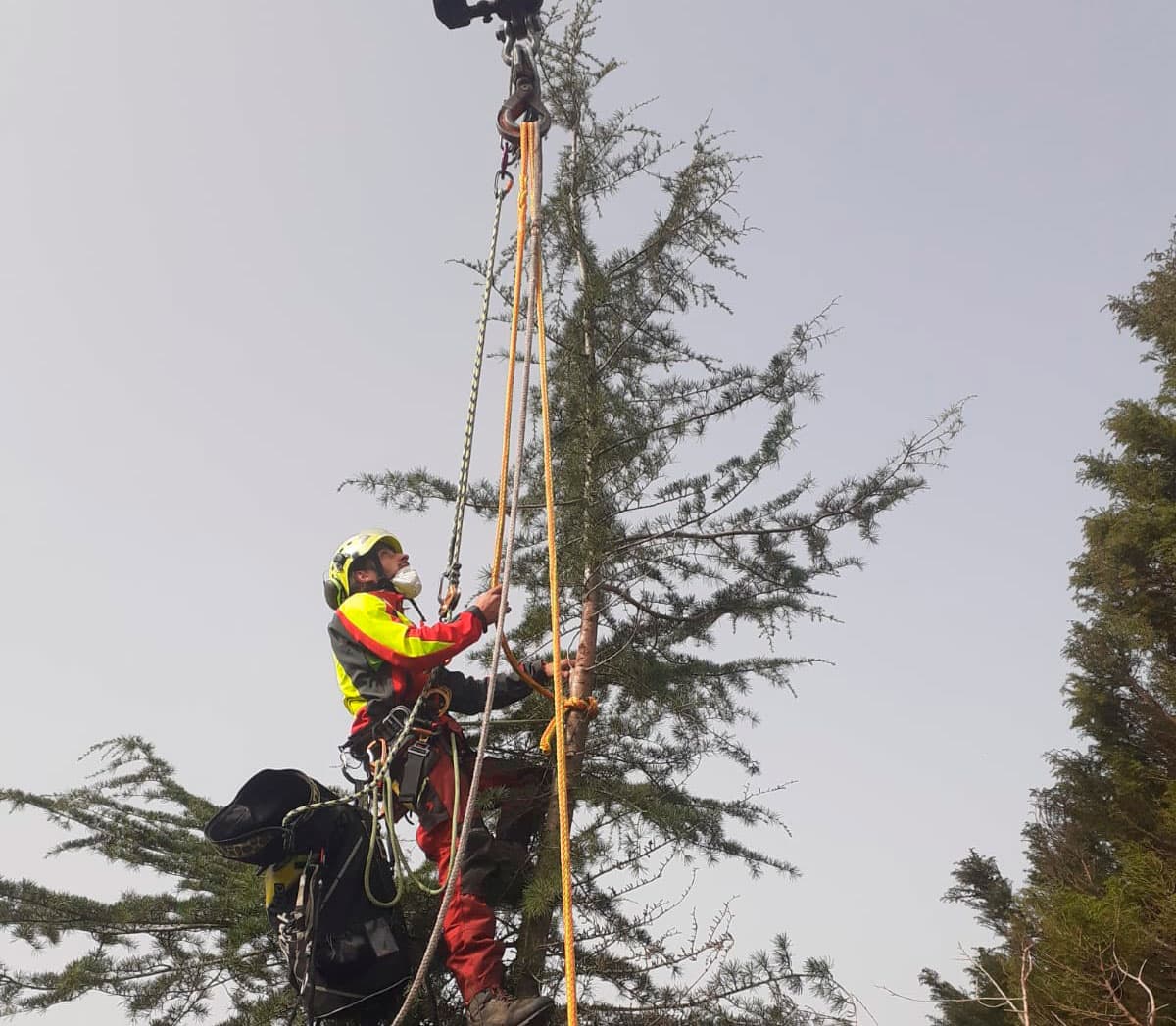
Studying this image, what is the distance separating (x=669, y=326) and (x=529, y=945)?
Answer: 4.24m

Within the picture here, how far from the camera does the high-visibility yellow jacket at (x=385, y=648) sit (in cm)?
464

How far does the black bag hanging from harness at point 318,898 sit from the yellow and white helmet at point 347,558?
1227 millimetres

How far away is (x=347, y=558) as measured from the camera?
5.40m

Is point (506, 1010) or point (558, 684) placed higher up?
point (558, 684)

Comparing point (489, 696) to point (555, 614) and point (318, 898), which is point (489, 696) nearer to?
point (555, 614)

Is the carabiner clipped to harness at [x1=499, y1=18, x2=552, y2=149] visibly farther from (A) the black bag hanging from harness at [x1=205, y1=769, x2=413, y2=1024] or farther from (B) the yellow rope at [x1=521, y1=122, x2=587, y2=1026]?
(A) the black bag hanging from harness at [x1=205, y1=769, x2=413, y2=1024]

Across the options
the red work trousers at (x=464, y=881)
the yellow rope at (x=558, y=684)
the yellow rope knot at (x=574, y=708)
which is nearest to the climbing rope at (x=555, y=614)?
the yellow rope at (x=558, y=684)

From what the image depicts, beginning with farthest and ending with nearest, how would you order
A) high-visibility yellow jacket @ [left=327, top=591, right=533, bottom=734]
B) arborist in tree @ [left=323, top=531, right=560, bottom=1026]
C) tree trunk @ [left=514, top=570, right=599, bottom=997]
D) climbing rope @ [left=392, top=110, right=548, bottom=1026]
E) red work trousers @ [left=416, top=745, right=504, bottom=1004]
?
tree trunk @ [left=514, top=570, right=599, bottom=997]
high-visibility yellow jacket @ [left=327, top=591, right=533, bottom=734]
arborist in tree @ [left=323, top=531, right=560, bottom=1026]
red work trousers @ [left=416, top=745, right=504, bottom=1004]
climbing rope @ [left=392, top=110, right=548, bottom=1026]

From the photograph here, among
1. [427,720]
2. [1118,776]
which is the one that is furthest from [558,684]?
[1118,776]

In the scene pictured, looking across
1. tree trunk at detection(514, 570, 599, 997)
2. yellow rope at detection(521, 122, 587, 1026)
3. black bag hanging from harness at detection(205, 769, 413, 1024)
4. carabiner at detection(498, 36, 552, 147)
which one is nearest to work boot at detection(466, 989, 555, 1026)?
yellow rope at detection(521, 122, 587, 1026)

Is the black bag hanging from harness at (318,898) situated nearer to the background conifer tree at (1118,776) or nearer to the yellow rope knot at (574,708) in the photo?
the yellow rope knot at (574,708)

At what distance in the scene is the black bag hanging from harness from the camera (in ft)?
13.7

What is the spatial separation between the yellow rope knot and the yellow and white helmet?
1.24 m

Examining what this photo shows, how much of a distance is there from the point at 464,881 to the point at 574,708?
1212mm
